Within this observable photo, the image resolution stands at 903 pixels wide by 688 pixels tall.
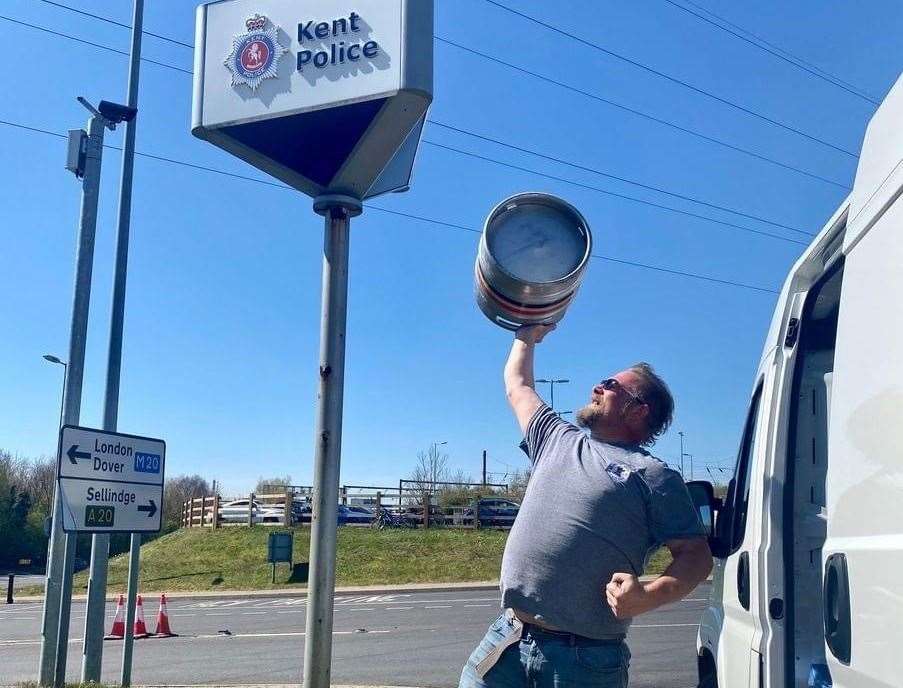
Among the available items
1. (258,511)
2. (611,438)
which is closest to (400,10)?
(611,438)

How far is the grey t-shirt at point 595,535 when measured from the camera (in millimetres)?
2588

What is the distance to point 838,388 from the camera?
2184mm

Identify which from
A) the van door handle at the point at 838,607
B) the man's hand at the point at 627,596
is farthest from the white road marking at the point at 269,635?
the van door handle at the point at 838,607

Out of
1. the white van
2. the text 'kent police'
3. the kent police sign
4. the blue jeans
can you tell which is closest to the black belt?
the blue jeans

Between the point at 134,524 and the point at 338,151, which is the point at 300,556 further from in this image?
the point at 338,151

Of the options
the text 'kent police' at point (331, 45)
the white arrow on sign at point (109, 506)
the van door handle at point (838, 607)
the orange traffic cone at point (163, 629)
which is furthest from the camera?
the orange traffic cone at point (163, 629)

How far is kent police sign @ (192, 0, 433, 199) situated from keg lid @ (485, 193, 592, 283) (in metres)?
0.60

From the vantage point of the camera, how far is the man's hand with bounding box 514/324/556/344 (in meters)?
3.19

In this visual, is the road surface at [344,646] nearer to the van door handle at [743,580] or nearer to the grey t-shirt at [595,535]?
the van door handle at [743,580]

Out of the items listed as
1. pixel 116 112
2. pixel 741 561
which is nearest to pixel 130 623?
pixel 116 112

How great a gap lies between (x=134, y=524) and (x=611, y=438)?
5087 mm

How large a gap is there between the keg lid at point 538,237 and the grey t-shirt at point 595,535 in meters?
0.79

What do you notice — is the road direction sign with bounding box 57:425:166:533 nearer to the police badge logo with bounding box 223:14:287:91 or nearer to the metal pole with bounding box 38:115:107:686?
the metal pole with bounding box 38:115:107:686

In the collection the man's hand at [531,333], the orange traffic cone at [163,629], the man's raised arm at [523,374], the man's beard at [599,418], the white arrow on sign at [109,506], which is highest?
the man's hand at [531,333]
